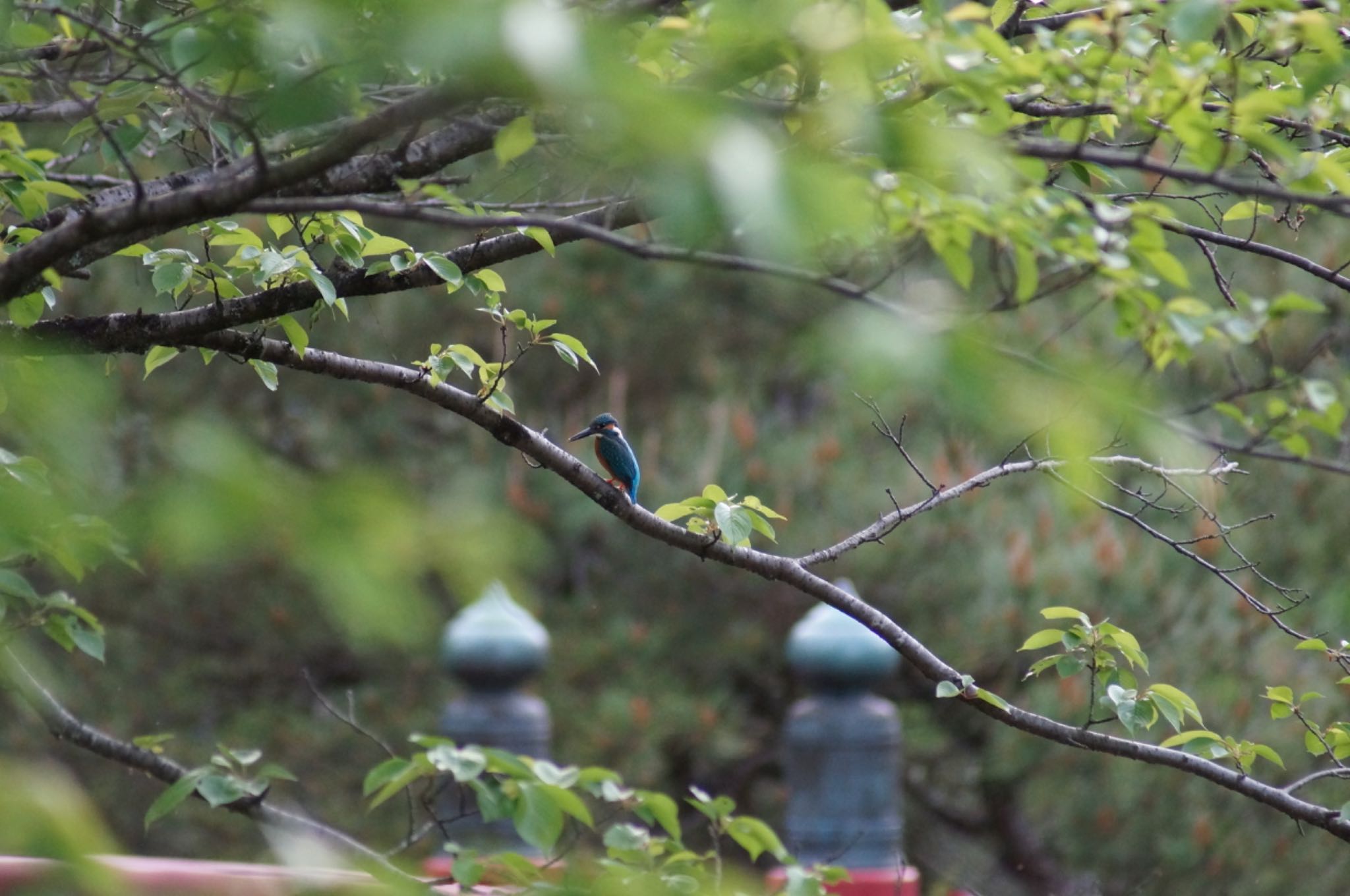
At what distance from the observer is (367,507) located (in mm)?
590

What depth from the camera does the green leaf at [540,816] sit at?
1.57 metres

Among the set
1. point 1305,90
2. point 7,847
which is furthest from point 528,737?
point 7,847

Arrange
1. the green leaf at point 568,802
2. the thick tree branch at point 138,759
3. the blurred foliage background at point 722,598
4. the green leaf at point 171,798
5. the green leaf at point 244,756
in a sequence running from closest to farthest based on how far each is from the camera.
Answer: the green leaf at point 568,802 < the green leaf at point 171,798 < the thick tree branch at point 138,759 < the green leaf at point 244,756 < the blurred foliage background at point 722,598

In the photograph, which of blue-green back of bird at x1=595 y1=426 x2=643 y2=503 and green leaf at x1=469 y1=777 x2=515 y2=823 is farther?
blue-green back of bird at x1=595 y1=426 x2=643 y2=503

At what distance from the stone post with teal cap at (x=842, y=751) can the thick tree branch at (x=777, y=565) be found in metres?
1.58

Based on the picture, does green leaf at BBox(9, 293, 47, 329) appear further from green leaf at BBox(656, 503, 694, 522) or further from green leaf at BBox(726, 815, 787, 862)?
green leaf at BBox(726, 815, 787, 862)

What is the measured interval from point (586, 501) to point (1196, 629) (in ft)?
8.32

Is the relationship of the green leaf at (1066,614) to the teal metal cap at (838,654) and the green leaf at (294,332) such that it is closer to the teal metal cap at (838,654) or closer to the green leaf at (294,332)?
the green leaf at (294,332)

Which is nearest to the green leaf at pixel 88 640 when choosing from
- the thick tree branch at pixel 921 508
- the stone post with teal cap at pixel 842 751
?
the thick tree branch at pixel 921 508

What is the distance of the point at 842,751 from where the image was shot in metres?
3.64

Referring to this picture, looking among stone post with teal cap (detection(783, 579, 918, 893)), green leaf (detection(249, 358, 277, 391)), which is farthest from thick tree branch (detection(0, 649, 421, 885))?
stone post with teal cap (detection(783, 579, 918, 893))

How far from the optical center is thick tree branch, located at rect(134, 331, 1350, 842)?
188cm

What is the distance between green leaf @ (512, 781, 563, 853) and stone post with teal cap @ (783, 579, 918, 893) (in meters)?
2.01

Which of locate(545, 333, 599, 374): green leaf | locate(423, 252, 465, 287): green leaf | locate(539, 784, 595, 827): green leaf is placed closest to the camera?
locate(539, 784, 595, 827): green leaf
